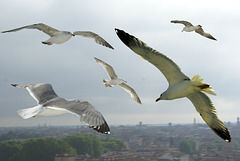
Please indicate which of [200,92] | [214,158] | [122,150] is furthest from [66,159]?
[200,92]

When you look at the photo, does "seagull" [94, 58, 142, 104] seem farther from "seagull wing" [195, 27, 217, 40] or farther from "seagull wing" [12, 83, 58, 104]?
"seagull wing" [12, 83, 58, 104]

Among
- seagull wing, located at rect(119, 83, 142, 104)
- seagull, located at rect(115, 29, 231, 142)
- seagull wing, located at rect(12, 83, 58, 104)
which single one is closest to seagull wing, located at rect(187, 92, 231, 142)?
seagull, located at rect(115, 29, 231, 142)

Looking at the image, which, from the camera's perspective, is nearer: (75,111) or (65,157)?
(75,111)

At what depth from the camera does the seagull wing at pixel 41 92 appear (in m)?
3.22

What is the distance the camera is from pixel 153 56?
242 centimetres

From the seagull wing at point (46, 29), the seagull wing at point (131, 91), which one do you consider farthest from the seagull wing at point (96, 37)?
the seagull wing at point (131, 91)

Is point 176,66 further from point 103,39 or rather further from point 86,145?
point 86,145

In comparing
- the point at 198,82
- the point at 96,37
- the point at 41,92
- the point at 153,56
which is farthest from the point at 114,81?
the point at 153,56

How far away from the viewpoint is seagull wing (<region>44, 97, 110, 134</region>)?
2.32 metres

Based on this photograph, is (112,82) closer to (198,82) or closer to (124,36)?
(198,82)

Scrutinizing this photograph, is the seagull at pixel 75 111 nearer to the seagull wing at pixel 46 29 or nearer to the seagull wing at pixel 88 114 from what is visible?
the seagull wing at pixel 88 114

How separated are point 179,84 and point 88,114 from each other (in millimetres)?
670

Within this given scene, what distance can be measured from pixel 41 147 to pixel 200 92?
3404 cm

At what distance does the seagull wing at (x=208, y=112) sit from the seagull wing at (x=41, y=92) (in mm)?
1192
